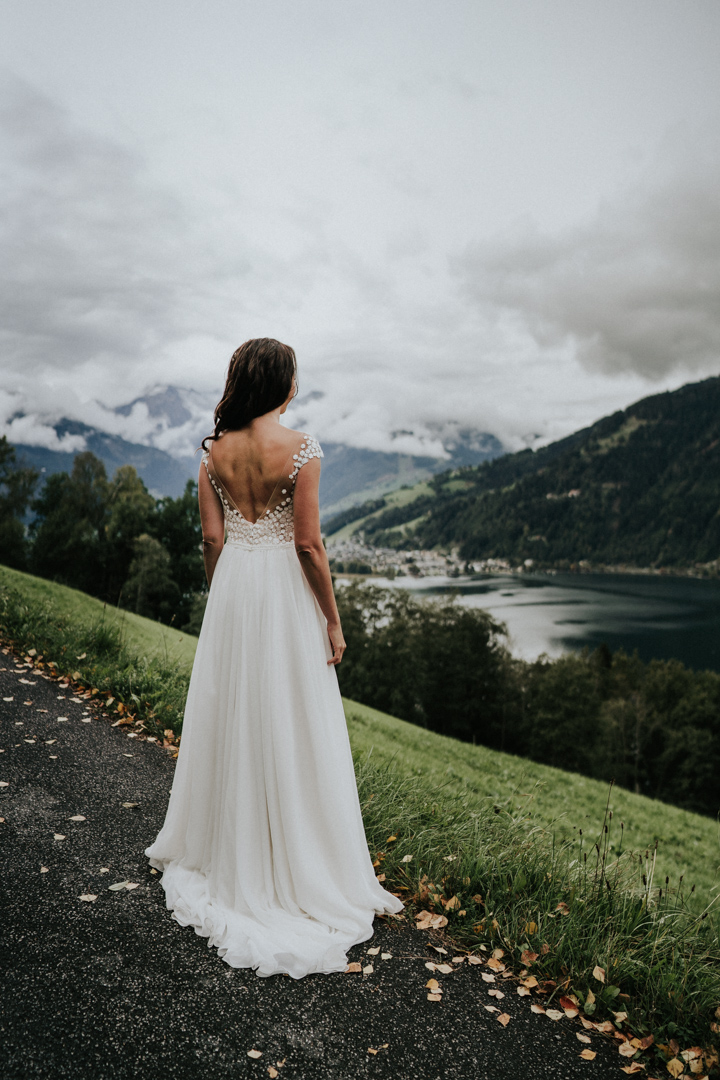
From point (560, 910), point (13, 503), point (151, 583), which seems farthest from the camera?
point (13, 503)

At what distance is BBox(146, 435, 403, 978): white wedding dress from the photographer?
11.5 feet

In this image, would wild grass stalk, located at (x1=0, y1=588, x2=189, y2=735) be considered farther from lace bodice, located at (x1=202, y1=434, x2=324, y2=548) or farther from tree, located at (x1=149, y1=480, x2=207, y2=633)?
tree, located at (x1=149, y1=480, x2=207, y2=633)

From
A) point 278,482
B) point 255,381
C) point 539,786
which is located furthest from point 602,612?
point 255,381

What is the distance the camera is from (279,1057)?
2.60 m

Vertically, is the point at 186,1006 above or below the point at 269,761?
below

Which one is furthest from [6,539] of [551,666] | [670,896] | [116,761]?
[670,896]

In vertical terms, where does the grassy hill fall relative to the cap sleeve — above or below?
below

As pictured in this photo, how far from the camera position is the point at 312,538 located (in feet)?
11.5

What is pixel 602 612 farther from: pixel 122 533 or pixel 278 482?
pixel 278 482

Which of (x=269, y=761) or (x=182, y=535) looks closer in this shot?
(x=269, y=761)

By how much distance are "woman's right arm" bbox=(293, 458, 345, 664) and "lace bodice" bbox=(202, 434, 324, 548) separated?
7 cm

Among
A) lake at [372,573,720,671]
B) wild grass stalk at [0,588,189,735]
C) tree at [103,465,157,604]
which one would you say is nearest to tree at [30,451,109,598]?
tree at [103,465,157,604]

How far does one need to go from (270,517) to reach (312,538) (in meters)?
0.29

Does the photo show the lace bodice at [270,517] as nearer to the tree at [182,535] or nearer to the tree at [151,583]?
the tree at [151,583]
